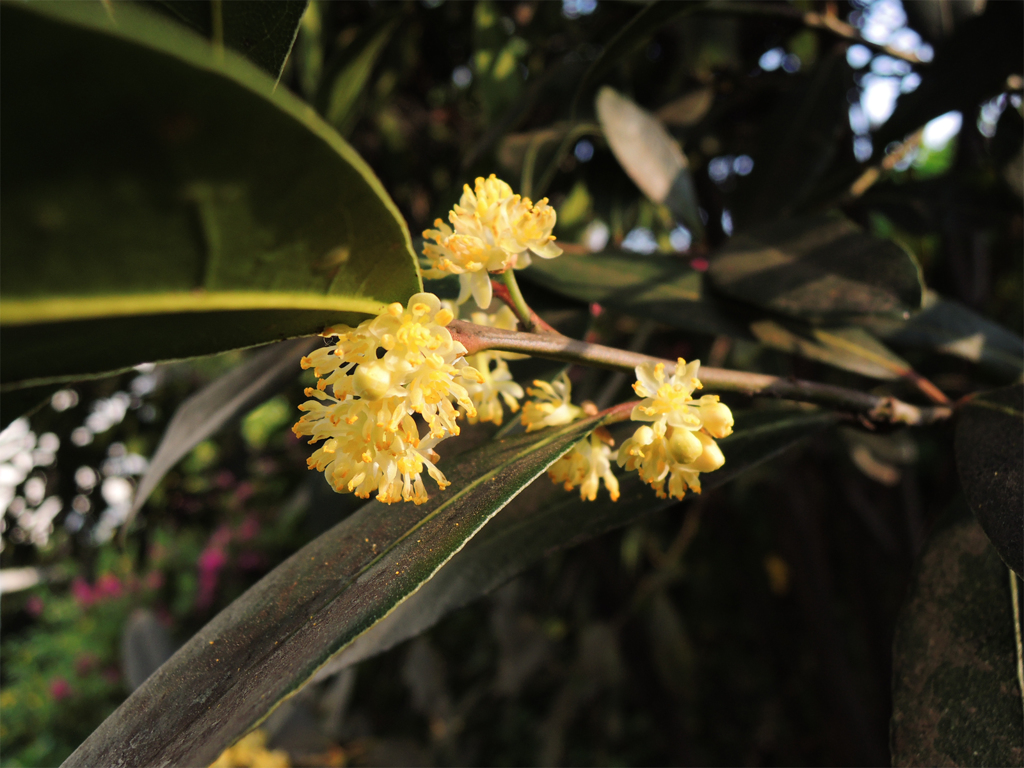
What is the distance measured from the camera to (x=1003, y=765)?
1.59 ft

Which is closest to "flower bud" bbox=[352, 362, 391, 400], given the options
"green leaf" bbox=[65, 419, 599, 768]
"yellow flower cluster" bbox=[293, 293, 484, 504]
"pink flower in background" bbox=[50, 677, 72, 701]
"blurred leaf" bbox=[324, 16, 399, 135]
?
"yellow flower cluster" bbox=[293, 293, 484, 504]

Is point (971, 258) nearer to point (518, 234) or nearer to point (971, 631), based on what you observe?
point (971, 631)

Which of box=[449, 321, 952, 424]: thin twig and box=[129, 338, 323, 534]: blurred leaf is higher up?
box=[449, 321, 952, 424]: thin twig

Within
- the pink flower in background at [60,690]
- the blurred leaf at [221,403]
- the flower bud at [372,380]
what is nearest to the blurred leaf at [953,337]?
the flower bud at [372,380]

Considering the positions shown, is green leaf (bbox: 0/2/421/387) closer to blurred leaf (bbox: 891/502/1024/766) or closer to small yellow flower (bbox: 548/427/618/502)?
small yellow flower (bbox: 548/427/618/502)

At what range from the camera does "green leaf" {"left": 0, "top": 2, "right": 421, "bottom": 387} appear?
25 cm

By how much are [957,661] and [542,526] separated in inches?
15.0

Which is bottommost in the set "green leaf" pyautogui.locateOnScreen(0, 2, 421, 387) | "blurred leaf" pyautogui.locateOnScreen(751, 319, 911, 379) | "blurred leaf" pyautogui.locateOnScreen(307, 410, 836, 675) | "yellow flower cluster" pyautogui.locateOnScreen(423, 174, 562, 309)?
"blurred leaf" pyautogui.locateOnScreen(307, 410, 836, 675)

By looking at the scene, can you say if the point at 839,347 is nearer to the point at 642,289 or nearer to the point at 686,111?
the point at 642,289

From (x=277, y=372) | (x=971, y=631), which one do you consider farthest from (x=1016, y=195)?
(x=277, y=372)

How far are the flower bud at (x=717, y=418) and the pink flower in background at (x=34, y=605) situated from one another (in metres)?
6.43

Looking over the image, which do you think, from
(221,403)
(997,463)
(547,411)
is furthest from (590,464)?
(221,403)

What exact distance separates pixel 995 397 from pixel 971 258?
0.95 meters

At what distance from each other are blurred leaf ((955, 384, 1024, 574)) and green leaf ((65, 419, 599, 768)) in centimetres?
32
